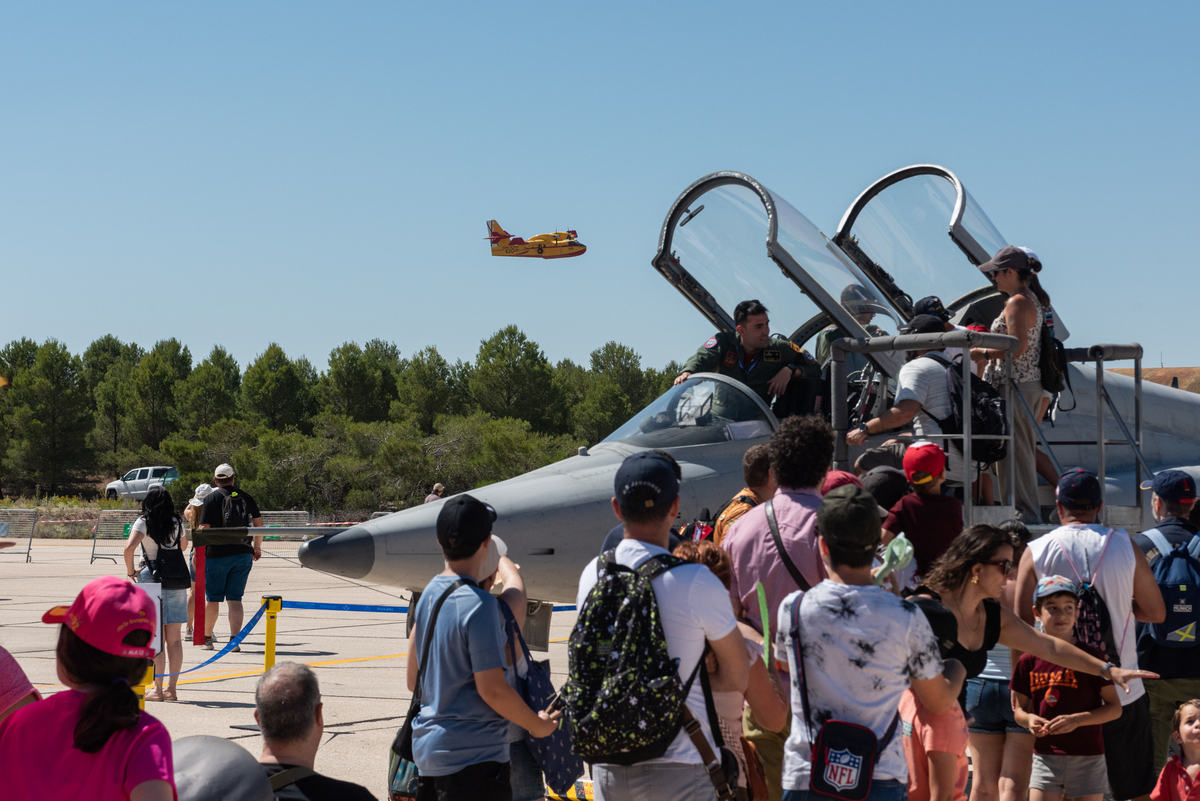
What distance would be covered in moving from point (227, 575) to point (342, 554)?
495cm

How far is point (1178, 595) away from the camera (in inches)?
202

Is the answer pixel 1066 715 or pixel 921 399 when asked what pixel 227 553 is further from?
pixel 1066 715

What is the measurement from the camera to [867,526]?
321 cm

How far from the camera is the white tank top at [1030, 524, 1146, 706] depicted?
4676mm

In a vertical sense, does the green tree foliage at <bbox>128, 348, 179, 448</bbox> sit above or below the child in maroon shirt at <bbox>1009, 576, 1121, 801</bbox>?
above

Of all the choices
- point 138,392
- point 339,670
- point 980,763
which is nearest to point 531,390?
point 138,392

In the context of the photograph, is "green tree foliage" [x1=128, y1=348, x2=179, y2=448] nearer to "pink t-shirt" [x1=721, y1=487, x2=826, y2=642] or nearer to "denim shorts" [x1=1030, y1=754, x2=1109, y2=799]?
"pink t-shirt" [x1=721, y1=487, x2=826, y2=642]

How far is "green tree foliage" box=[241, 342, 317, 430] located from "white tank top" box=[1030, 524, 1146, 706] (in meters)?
80.2

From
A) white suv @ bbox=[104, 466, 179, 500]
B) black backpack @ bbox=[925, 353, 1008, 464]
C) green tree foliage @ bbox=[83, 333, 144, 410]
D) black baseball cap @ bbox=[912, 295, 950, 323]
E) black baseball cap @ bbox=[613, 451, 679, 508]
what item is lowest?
white suv @ bbox=[104, 466, 179, 500]

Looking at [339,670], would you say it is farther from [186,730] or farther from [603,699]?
[603,699]

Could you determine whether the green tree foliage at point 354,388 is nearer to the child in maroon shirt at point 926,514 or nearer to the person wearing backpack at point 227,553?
the person wearing backpack at point 227,553

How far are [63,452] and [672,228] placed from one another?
7337cm

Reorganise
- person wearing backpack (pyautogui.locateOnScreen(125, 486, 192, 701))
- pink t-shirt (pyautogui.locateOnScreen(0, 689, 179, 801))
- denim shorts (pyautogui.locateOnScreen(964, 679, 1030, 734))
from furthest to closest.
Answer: person wearing backpack (pyautogui.locateOnScreen(125, 486, 192, 701))
denim shorts (pyautogui.locateOnScreen(964, 679, 1030, 734))
pink t-shirt (pyautogui.locateOnScreen(0, 689, 179, 801))

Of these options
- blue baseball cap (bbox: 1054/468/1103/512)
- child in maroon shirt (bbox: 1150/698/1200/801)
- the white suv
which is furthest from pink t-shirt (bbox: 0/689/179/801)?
the white suv
